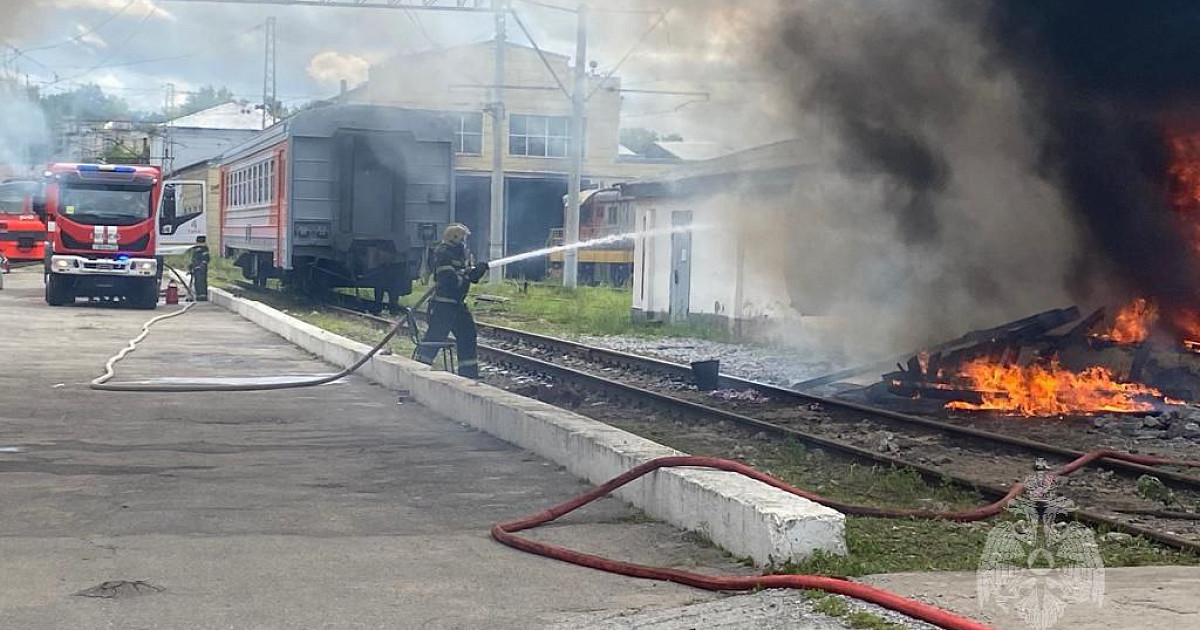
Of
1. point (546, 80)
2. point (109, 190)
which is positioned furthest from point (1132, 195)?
point (546, 80)

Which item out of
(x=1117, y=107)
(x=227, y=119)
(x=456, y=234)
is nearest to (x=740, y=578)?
(x=456, y=234)

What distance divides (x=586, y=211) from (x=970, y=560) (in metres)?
38.7

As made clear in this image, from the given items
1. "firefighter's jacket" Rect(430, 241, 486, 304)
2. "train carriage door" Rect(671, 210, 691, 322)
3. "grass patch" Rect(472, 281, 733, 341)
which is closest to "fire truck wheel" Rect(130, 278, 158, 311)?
"grass patch" Rect(472, 281, 733, 341)

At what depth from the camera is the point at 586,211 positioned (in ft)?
145

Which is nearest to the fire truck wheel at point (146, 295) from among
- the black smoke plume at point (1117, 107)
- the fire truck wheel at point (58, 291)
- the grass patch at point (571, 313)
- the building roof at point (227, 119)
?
the fire truck wheel at point (58, 291)

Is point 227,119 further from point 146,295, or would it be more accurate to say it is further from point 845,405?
point 845,405

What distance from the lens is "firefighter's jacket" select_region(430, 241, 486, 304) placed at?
1209cm

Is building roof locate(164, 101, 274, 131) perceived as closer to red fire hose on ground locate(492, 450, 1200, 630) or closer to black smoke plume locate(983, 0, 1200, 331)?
black smoke plume locate(983, 0, 1200, 331)

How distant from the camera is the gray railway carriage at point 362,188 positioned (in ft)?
71.6

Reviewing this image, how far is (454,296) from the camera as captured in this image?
1222 centimetres

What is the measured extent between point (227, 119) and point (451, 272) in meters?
63.6

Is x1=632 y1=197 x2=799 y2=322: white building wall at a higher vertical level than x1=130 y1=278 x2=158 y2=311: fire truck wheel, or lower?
higher

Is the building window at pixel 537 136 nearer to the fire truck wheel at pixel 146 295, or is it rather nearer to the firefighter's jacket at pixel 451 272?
the fire truck wheel at pixel 146 295

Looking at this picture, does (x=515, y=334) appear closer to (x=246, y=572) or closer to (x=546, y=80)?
(x=246, y=572)
